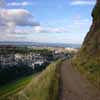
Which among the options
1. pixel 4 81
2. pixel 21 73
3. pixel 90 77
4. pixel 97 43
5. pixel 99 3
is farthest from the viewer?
pixel 21 73

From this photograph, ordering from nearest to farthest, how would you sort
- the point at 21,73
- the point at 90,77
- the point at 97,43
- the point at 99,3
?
the point at 90,77
the point at 97,43
the point at 99,3
the point at 21,73

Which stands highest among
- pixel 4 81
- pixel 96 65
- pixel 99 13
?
pixel 99 13

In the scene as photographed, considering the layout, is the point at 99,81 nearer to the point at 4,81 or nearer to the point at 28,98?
the point at 28,98

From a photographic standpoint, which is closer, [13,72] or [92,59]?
[92,59]

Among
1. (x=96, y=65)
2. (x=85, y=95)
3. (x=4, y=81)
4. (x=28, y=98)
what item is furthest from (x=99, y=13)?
(x=4, y=81)

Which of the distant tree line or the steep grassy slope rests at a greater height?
the steep grassy slope

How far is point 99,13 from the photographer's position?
21188 millimetres

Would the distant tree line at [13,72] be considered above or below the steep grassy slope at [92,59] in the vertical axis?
below

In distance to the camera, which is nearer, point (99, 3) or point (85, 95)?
point (85, 95)

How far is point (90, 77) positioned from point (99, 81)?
1.40m

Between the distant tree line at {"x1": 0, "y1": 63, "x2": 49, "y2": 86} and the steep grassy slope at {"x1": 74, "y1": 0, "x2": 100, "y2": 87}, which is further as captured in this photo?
the distant tree line at {"x1": 0, "y1": 63, "x2": 49, "y2": 86}

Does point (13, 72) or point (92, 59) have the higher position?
point (92, 59)

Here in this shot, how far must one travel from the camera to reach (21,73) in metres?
80.2

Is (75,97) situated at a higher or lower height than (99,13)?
lower
